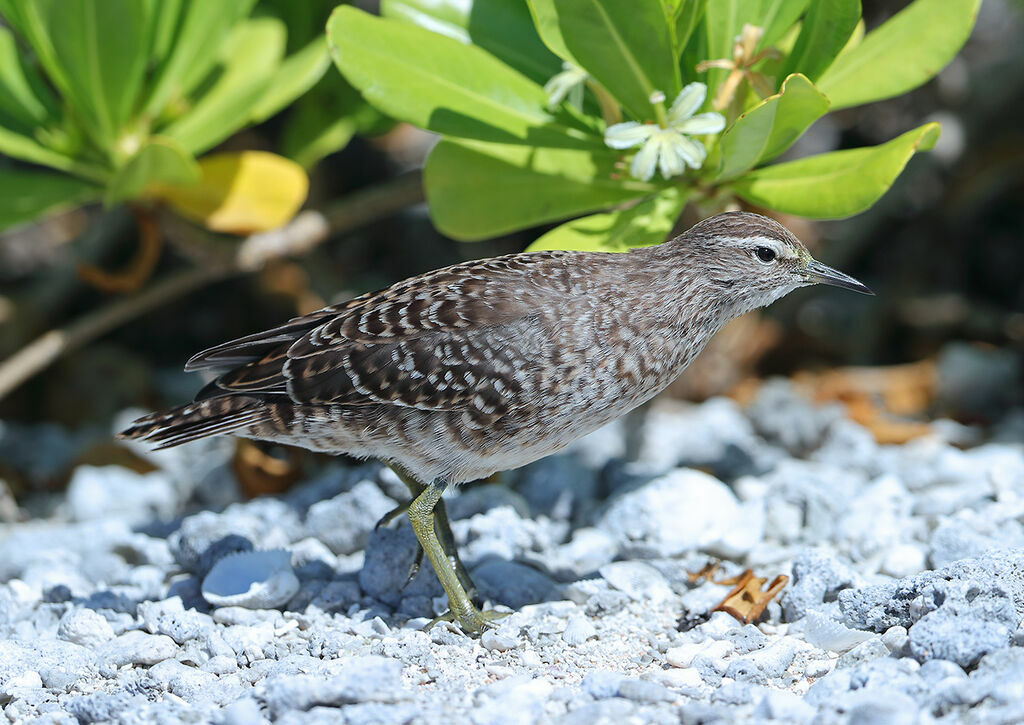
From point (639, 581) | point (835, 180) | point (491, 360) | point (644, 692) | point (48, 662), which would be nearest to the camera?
point (644, 692)

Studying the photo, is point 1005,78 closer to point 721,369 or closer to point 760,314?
point 760,314

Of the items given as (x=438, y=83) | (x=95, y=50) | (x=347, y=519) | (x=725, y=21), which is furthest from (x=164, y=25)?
(x=725, y=21)

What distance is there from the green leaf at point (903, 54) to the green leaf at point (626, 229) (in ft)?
2.21

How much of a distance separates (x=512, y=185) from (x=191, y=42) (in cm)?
158

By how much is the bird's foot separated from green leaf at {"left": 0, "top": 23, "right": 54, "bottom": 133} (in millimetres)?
2734

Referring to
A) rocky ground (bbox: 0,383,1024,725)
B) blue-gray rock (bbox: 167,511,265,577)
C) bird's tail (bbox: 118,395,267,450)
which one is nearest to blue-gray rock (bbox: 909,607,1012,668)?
rocky ground (bbox: 0,383,1024,725)

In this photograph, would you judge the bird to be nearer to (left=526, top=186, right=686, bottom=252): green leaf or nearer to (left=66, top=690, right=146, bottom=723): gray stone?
(left=526, top=186, right=686, bottom=252): green leaf

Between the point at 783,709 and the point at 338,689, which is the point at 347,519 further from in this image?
the point at 783,709

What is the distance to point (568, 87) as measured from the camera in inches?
146

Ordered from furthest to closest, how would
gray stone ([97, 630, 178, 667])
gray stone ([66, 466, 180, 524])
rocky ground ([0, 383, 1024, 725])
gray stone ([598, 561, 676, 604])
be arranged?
gray stone ([66, 466, 180, 524]) → gray stone ([598, 561, 676, 604]) → gray stone ([97, 630, 178, 667]) → rocky ground ([0, 383, 1024, 725])

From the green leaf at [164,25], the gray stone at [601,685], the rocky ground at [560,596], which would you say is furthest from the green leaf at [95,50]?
the gray stone at [601,685]

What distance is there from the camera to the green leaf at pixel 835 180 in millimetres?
3256

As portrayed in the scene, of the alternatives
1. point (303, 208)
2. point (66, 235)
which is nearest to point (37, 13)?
point (303, 208)

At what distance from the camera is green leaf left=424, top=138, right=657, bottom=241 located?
3.76 meters
